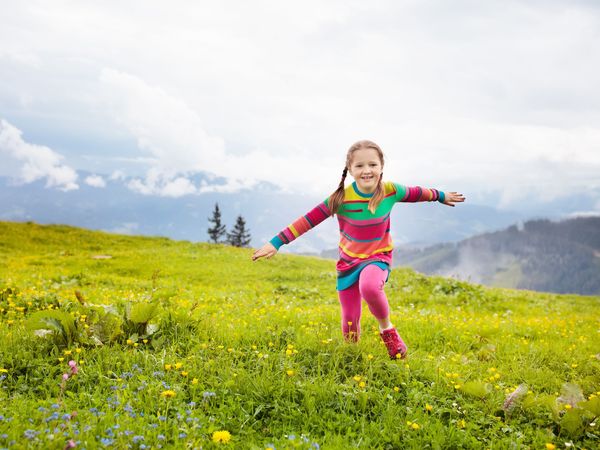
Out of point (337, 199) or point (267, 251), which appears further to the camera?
point (337, 199)

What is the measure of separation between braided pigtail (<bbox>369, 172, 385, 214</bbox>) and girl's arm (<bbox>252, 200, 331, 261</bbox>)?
0.59m

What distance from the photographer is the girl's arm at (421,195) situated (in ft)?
19.1

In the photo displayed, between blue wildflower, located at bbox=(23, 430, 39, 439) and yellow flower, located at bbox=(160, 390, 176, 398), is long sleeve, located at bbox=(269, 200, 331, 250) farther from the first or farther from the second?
blue wildflower, located at bbox=(23, 430, 39, 439)

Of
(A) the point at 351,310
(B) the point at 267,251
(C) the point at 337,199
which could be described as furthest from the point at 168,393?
(C) the point at 337,199

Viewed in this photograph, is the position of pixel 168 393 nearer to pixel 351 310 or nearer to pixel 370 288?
pixel 370 288

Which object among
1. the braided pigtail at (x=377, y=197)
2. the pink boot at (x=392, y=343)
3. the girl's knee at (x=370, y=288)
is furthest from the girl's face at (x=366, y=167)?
the pink boot at (x=392, y=343)

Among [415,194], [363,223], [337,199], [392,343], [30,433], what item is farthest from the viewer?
[415,194]

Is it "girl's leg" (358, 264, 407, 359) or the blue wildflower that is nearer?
the blue wildflower

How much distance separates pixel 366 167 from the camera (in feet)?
18.0

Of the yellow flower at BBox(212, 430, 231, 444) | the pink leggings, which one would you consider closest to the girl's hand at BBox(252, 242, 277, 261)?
the pink leggings

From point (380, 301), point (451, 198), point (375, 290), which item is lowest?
point (380, 301)

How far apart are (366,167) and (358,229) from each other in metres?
0.83

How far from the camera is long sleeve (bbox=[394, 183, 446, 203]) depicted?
5809 millimetres

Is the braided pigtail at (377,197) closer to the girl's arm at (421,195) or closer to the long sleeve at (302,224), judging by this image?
the girl's arm at (421,195)
